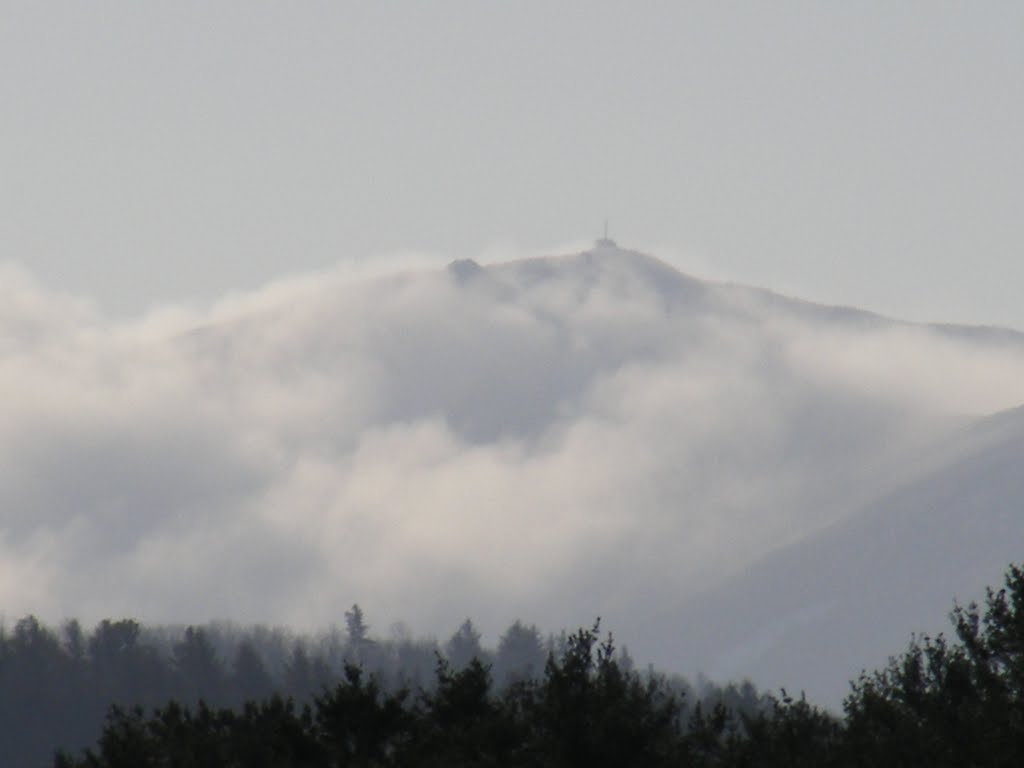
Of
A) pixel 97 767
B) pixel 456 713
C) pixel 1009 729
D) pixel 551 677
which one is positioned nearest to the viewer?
pixel 1009 729

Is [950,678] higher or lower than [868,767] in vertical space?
higher

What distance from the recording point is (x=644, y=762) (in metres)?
56.1

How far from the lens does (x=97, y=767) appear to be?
78.6 m

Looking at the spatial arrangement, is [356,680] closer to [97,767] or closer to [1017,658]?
[97,767]

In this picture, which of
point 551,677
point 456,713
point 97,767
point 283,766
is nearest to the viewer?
point 551,677

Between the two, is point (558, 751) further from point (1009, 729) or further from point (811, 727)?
point (811, 727)

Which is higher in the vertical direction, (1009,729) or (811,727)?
(811,727)

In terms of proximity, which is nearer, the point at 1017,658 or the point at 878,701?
the point at 1017,658

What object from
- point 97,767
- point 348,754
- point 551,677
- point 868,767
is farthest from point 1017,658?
point 97,767

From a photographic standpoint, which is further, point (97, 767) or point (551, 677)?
point (97, 767)

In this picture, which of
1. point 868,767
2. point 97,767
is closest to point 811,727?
point 868,767

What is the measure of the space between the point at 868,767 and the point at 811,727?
2110cm

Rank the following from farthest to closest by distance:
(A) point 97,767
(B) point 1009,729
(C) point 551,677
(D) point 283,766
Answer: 1. (A) point 97,767
2. (D) point 283,766
3. (C) point 551,677
4. (B) point 1009,729

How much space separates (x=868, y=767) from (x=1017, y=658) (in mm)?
8079
